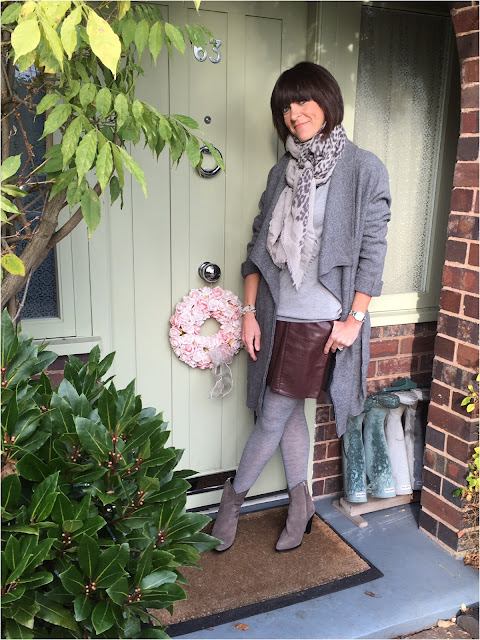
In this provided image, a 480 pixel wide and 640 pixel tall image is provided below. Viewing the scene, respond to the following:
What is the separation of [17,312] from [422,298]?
1888mm

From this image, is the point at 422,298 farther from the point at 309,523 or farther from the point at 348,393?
the point at 309,523

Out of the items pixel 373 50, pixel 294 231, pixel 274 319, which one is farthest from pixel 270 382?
pixel 373 50

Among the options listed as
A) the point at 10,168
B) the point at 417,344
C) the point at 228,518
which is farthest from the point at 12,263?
the point at 417,344

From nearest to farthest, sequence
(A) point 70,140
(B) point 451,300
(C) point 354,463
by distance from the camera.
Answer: (A) point 70,140, (B) point 451,300, (C) point 354,463

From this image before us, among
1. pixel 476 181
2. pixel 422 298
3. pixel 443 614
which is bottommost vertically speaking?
pixel 443 614

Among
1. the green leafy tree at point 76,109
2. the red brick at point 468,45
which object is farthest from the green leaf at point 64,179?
the red brick at point 468,45

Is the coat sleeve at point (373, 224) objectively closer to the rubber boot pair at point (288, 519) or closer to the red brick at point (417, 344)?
the red brick at point (417, 344)

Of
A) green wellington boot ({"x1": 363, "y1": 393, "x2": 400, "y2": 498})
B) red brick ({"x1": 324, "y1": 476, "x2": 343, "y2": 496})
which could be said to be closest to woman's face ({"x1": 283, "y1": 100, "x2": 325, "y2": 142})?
green wellington boot ({"x1": 363, "y1": 393, "x2": 400, "y2": 498})

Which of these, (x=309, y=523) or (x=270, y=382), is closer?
(x=270, y=382)

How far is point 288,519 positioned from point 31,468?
1524 mm

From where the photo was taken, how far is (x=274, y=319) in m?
2.35

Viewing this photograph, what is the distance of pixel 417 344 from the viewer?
117 inches

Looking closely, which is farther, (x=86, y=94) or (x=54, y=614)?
(x=86, y=94)

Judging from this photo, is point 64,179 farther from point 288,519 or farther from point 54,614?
point 288,519
